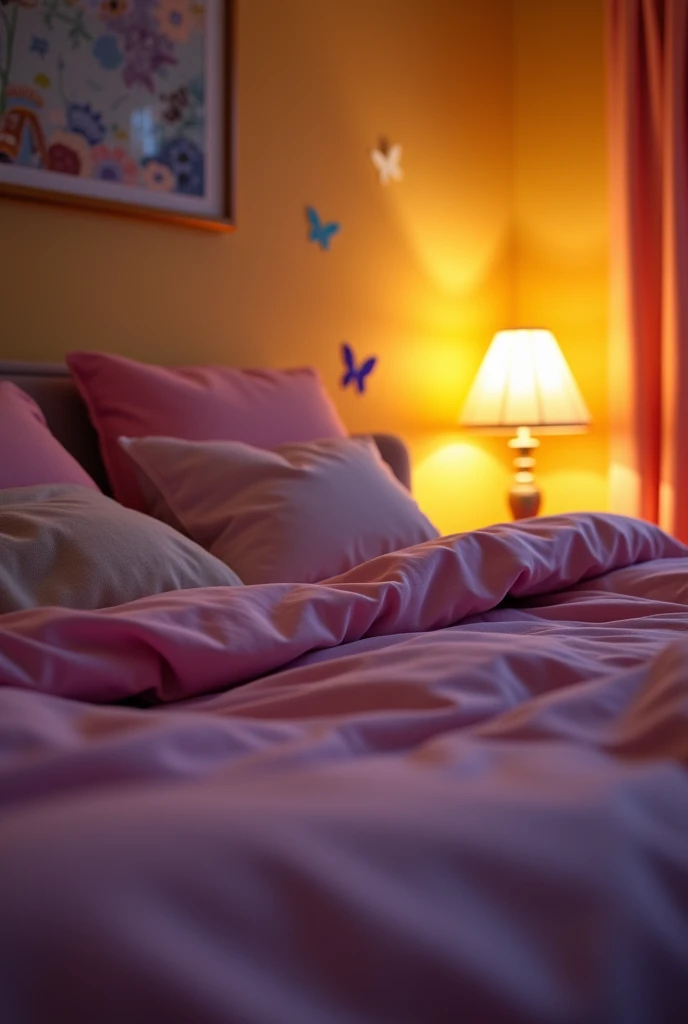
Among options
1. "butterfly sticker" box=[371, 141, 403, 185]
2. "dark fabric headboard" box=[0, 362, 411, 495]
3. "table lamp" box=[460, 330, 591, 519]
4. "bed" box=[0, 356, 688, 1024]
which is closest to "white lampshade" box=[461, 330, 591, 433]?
"table lamp" box=[460, 330, 591, 519]

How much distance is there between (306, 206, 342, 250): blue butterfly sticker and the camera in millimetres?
2949

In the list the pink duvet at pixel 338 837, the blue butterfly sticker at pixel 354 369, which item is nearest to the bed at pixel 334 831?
the pink duvet at pixel 338 837

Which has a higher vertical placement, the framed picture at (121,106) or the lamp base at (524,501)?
the framed picture at (121,106)

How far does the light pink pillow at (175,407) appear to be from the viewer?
2164mm

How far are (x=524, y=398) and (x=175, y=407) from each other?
1288 millimetres

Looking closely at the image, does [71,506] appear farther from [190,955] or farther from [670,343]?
[670,343]

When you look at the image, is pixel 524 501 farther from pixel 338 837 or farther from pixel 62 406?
pixel 338 837

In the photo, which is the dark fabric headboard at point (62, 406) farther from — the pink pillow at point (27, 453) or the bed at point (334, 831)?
the bed at point (334, 831)

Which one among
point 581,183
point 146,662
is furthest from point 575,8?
point 146,662

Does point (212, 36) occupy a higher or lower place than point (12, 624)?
higher

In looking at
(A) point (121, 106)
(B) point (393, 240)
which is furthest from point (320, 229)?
(A) point (121, 106)

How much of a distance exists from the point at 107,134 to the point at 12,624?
5.76 ft

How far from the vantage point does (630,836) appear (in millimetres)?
586

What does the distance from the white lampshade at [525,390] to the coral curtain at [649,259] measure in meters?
0.17
